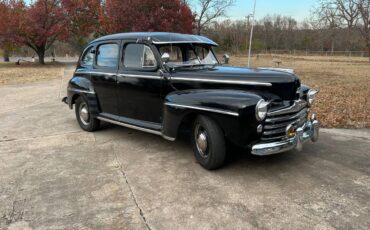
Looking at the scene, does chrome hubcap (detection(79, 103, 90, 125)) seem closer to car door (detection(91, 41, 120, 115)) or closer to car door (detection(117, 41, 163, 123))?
car door (detection(91, 41, 120, 115))

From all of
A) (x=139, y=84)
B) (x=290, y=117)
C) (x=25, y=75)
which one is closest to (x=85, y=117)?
(x=139, y=84)

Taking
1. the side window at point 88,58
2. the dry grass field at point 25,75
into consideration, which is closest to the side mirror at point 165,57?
the side window at point 88,58

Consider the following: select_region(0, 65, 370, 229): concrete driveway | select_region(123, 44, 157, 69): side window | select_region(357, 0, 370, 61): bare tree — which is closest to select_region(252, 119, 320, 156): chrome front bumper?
select_region(0, 65, 370, 229): concrete driveway

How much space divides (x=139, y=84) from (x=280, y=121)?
2340 mm

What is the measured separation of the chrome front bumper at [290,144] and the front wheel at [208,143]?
1.53ft

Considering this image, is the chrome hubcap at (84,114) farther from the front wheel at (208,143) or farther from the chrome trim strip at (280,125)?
the chrome trim strip at (280,125)

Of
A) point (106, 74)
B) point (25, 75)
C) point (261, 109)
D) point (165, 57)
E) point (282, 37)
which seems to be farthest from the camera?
point (282, 37)

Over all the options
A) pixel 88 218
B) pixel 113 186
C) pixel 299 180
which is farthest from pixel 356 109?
pixel 88 218

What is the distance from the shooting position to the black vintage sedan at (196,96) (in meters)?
4.24

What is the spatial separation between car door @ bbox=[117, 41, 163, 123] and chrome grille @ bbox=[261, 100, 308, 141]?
1.76 metres

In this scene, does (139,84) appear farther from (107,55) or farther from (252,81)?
(252,81)

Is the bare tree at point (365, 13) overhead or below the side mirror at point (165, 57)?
overhead

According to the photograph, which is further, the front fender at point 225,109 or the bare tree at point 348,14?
the bare tree at point 348,14

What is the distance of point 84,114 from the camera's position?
6965 millimetres
